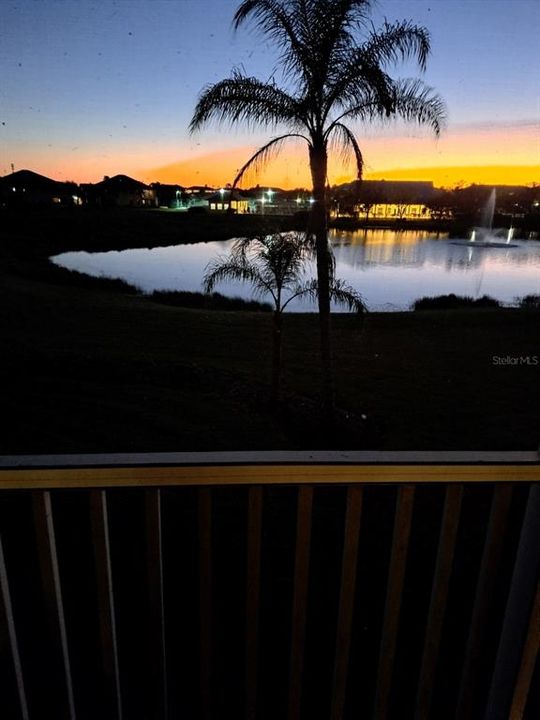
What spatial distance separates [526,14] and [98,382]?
650 cm

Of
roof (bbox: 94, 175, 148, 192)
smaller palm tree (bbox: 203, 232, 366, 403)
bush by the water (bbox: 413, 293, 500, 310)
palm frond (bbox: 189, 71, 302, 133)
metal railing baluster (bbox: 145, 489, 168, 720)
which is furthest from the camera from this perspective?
roof (bbox: 94, 175, 148, 192)

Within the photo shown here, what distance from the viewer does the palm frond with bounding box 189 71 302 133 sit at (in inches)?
240

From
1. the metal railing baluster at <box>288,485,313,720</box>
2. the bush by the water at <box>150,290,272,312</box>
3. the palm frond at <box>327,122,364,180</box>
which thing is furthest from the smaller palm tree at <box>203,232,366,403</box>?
A: the bush by the water at <box>150,290,272,312</box>

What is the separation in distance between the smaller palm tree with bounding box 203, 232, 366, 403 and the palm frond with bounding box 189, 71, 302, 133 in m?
1.56

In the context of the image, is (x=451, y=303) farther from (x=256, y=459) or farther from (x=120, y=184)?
(x=120, y=184)

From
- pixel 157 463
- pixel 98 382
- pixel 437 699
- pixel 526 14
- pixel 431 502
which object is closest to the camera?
pixel 157 463

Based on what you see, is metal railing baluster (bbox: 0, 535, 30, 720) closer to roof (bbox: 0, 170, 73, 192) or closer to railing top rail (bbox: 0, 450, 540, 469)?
railing top rail (bbox: 0, 450, 540, 469)

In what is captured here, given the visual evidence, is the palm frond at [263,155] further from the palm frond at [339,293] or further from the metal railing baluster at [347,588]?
the metal railing baluster at [347,588]

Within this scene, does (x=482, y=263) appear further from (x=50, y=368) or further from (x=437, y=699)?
(x=437, y=699)

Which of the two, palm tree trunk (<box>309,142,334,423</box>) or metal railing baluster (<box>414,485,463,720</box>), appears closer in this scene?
metal railing baluster (<box>414,485,463,720</box>)

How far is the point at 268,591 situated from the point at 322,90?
18.8 ft

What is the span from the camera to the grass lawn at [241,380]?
5715 mm

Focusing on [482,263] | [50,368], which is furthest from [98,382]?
[482,263]

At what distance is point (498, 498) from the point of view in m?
1.41
